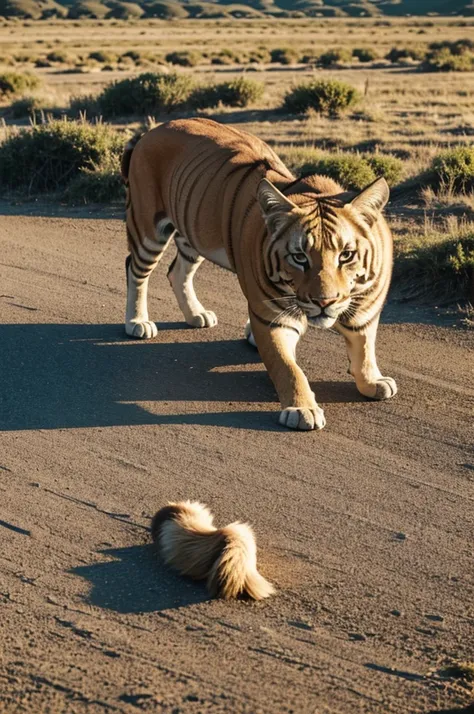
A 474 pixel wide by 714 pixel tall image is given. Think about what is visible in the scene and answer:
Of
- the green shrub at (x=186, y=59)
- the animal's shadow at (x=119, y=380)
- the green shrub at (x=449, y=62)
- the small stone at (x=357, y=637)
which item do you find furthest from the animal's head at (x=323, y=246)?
the green shrub at (x=186, y=59)

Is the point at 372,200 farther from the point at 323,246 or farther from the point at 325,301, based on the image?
the point at 325,301

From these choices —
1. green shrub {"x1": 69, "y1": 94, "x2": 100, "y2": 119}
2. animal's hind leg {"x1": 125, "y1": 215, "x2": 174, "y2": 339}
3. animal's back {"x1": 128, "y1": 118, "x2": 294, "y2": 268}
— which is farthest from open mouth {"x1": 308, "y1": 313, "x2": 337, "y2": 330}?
green shrub {"x1": 69, "y1": 94, "x2": 100, "y2": 119}

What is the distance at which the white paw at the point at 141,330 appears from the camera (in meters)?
7.94

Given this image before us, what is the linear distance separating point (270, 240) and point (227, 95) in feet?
69.6

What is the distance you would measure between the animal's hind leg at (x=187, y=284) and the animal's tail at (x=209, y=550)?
352cm

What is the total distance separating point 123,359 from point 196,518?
2978 mm

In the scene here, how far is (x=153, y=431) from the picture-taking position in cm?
624

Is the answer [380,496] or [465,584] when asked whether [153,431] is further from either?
[465,584]

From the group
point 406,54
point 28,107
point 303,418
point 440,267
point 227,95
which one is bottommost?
point 303,418

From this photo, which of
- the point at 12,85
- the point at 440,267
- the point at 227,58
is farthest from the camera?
the point at 227,58

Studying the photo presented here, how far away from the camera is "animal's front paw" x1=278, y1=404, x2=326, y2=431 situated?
20.3ft

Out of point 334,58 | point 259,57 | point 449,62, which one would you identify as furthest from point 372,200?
point 259,57

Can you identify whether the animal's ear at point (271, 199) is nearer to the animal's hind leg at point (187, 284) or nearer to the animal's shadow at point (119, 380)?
the animal's shadow at point (119, 380)

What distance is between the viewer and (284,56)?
170 ft
